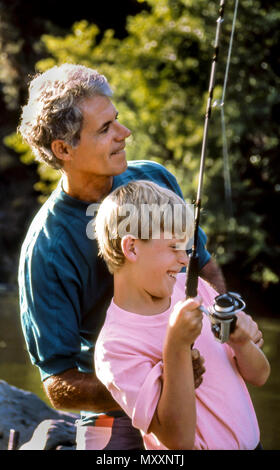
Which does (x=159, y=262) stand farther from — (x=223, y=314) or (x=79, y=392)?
(x=79, y=392)

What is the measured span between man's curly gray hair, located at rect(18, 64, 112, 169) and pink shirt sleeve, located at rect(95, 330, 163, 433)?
771mm

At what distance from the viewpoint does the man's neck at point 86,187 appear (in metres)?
2.07

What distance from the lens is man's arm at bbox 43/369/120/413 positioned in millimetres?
1850

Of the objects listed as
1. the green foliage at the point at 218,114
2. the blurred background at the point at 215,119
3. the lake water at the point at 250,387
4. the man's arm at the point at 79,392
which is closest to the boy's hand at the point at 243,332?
the man's arm at the point at 79,392

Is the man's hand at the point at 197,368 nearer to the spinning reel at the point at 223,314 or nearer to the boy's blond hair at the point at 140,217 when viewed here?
the spinning reel at the point at 223,314

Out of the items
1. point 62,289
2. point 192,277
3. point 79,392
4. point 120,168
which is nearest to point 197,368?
point 192,277

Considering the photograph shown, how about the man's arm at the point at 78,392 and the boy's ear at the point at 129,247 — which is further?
the man's arm at the point at 78,392

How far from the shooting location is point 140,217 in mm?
1589

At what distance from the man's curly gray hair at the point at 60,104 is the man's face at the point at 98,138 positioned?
0.02 m

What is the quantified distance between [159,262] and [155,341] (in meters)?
0.19

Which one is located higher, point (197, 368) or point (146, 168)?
point (146, 168)

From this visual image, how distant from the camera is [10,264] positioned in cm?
1290

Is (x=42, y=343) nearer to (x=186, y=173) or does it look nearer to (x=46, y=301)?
(x=46, y=301)

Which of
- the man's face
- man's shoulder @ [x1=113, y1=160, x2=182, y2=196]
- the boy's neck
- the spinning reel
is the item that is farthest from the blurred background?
the spinning reel
